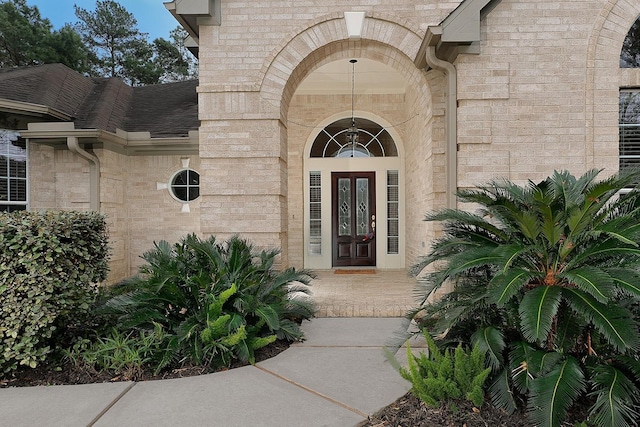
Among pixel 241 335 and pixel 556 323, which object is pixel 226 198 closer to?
pixel 241 335

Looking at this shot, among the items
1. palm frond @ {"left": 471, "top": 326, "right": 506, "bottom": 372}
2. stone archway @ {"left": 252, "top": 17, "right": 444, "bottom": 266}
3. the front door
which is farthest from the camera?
the front door

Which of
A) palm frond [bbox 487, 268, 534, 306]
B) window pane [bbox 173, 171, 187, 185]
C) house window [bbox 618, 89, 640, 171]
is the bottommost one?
palm frond [bbox 487, 268, 534, 306]

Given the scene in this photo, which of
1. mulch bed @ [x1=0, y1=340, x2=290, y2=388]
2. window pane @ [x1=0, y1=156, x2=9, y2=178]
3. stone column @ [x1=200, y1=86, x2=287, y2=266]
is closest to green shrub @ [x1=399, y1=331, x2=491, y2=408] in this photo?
mulch bed @ [x1=0, y1=340, x2=290, y2=388]

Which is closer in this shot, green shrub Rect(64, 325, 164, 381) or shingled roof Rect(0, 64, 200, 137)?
green shrub Rect(64, 325, 164, 381)

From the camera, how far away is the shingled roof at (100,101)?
26.7ft

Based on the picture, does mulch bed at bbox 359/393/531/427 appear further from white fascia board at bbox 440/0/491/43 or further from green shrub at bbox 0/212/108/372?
white fascia board at bbox 440/0/491/43

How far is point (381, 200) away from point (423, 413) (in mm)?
7318

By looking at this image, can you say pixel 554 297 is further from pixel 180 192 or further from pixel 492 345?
pixel 180 192

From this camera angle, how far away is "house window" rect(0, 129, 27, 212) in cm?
766

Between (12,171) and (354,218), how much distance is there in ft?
22.7

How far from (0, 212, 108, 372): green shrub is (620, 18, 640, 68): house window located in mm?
6961

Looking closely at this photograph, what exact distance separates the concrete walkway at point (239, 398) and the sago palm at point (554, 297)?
846 mm

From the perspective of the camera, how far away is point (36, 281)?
12.0 ft

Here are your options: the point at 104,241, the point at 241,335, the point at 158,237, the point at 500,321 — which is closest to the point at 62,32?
the point at 158,237
